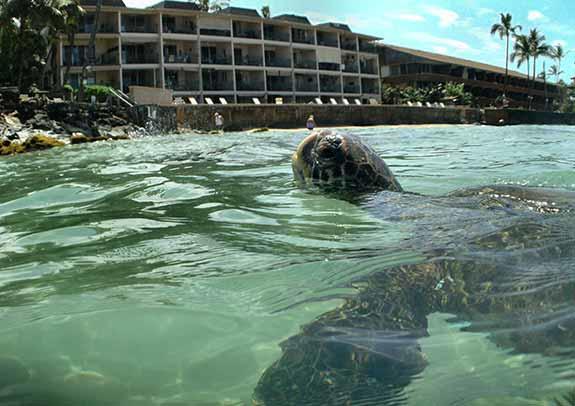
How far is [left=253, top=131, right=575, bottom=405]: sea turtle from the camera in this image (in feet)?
5.55

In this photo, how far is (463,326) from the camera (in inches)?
80.8

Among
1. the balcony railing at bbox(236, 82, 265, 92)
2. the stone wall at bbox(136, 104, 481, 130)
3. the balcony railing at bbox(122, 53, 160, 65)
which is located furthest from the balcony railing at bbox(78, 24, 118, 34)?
the stone wall at bbox(136, 104, 481, 130)

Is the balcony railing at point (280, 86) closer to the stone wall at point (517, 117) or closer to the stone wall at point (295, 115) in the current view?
the stone wall at point (295, 115)

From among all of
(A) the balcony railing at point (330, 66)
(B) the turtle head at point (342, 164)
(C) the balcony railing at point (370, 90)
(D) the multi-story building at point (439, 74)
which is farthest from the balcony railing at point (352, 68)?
(B) the turtle head at point (342, 164)

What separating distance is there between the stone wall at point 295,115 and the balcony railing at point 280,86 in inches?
440

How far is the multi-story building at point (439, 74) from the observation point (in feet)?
215

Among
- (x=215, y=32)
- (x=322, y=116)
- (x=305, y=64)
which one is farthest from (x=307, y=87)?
(x=322, y=116)

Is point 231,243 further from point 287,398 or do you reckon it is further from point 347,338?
point 287,398

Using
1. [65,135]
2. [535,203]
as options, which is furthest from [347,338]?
[65,135]

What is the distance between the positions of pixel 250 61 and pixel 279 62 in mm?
3341

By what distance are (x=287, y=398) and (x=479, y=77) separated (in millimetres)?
80752

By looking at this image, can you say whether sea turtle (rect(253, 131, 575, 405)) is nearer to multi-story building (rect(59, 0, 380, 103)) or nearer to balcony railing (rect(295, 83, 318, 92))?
multi-story building (rect(59, 0, 380, 103))

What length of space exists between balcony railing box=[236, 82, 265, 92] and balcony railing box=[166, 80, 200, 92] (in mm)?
4399

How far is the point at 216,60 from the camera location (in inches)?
1902
